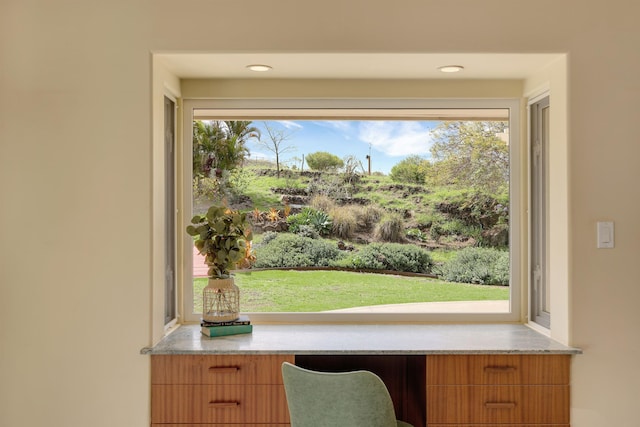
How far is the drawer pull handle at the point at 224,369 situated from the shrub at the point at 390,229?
3.62 feet

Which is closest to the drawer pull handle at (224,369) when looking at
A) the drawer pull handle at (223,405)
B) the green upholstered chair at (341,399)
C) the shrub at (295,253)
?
the drawer pull handle at (223,405)

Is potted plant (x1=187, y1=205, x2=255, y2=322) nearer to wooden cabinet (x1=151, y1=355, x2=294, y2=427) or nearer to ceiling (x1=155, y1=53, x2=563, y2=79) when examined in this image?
wooden cabinet (x1=151, y1=355, x2=294, y2=427)

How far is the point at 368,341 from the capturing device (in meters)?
2.46

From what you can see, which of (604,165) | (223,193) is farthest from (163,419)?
(604,165)

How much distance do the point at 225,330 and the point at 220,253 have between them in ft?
1.19

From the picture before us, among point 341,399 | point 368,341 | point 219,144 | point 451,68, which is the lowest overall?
point 341,399

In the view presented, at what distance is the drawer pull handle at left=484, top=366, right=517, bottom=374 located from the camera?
91.5 inches

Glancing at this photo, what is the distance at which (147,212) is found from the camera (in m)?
2.38

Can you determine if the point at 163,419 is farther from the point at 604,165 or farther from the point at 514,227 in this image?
the point at 604,165

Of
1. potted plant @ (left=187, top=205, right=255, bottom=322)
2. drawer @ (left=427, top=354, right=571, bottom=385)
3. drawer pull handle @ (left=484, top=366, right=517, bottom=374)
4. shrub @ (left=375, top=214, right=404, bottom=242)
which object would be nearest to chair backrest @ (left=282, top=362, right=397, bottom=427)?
drawer @ (left=427, top=354, right=571, bottom=385)

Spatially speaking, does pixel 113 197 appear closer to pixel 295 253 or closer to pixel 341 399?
pixel 295 253

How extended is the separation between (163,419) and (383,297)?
1.27 metres

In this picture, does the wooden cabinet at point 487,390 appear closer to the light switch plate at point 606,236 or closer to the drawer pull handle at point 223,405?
the light switch plate at point 606,236

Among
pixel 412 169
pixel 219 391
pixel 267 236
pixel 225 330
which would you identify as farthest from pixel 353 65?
pixel 219 391
